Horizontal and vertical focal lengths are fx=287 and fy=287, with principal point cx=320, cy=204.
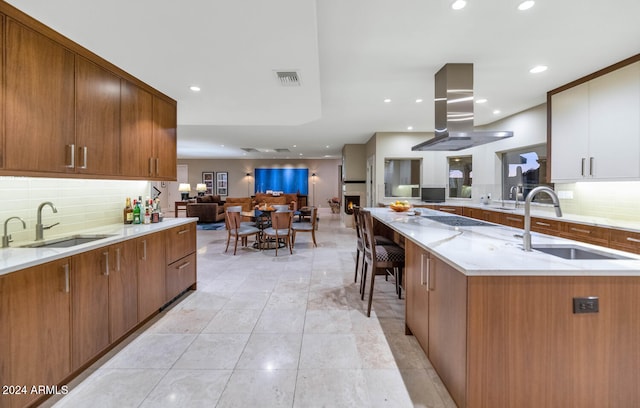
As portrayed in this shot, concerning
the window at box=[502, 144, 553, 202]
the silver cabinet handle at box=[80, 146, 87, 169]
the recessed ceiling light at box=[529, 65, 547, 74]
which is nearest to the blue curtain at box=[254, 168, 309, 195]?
the window at box=[502, 144, 553, 202]

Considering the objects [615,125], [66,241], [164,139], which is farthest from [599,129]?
[66,241]

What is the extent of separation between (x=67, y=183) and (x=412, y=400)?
314 cm

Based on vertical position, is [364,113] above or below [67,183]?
above

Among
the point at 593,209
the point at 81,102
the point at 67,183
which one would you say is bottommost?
the point at 593,209

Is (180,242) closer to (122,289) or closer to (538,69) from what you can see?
(122,289)

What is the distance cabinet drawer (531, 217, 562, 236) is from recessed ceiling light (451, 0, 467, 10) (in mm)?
3005

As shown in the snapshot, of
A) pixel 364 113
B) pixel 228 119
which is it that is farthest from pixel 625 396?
pixel 228 119

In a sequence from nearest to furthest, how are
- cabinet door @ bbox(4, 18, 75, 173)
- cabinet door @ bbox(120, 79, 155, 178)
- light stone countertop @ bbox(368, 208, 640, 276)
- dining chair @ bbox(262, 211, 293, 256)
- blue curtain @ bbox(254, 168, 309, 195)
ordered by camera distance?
light stone countertop @ bbox(368, 208, 640, 276) < cabinet door @ bbox(4, 18, 75, 173) < cabinet door @ bbox(120, 79, 155, 178) < dining chair @ bbox(262, 211, 293, 256) < blue curtain @ bbox(254, 168, 309, 195)

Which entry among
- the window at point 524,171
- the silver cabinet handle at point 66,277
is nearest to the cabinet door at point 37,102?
the silver cabinet handle at point 66,277

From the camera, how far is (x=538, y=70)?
3455mm

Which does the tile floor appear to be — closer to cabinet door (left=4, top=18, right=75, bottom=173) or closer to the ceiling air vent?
cabinet door (left=4, top=18, right=75, bottom=173)

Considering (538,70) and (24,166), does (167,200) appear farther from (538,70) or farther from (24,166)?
(538,70)

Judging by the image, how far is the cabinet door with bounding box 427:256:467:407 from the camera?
1407mm

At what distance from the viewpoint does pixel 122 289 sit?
223cm
